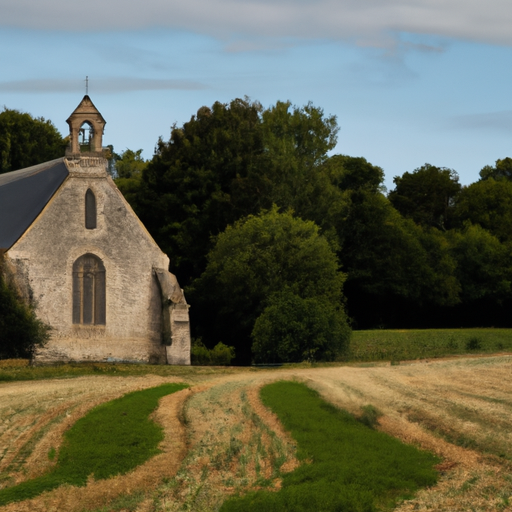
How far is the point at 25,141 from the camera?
7738 centimetres

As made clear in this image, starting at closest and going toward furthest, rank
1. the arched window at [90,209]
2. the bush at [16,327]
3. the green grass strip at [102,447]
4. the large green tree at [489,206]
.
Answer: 1. the green grass strip at [102,447]
2. the bush at [16,327]
3. the arched window at [90,209]
4. the large green tree at [489,206]

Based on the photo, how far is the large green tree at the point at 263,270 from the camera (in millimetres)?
54844

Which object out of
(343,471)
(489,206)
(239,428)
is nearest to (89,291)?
(239,428)

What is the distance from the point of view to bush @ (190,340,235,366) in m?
51.5

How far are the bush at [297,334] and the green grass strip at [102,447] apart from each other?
19152 mm

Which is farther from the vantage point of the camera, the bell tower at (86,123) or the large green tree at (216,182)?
the large green tree at (216,182)

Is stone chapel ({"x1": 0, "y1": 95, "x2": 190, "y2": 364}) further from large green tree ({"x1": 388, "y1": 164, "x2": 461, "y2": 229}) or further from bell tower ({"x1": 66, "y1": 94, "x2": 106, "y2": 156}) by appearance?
large green tree ({"x1": 388, "y1": 164, "x2": 461, "y2": 229})

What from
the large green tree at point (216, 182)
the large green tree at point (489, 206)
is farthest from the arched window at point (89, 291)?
the large green tree at point (489, 206)

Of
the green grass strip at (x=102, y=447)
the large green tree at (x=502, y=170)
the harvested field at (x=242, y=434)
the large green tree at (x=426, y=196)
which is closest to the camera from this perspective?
the harvested field at (x=242, y=434)

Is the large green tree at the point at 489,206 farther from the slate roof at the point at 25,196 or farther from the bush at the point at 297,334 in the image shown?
the slate roof at the point at 25,196

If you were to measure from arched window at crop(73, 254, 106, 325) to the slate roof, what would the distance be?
3.18 meters

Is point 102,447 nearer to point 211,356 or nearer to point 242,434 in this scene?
point 242,434

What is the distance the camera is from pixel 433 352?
169 feet

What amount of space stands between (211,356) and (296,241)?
8392mm
